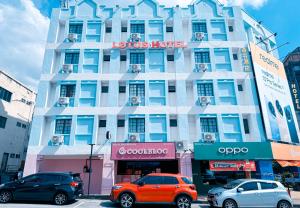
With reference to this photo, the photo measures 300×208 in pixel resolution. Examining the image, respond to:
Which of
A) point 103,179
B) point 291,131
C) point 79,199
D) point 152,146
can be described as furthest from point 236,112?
point 79,199

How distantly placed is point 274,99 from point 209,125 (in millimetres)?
7391

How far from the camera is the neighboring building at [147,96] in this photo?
16.4m

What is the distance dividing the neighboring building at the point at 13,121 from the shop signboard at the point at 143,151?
16.3m

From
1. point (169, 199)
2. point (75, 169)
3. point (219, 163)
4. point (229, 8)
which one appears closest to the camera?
point (169, 199)

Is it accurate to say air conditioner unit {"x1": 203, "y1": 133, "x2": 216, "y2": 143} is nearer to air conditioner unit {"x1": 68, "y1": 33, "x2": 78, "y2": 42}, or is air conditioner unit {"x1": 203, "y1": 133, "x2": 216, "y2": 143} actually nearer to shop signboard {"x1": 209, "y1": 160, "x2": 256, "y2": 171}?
shop signboard {"x1": 209, "y1": 160, "x2": 256, "y2": 171}

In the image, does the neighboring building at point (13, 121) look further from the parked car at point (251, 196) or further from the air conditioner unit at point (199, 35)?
the air conditioner unit at point (199, 35)

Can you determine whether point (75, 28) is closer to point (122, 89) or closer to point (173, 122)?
point (122, 89)

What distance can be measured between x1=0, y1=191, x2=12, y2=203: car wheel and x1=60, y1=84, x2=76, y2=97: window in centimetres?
915

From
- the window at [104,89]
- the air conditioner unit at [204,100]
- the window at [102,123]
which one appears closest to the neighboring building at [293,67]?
the air conditioner unit at [204,100]

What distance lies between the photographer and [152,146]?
15891 millimetres

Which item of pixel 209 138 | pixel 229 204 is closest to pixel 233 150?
pixel 209 138

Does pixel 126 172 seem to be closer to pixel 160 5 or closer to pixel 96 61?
pixel 96 61

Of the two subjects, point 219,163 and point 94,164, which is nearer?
point 219,163

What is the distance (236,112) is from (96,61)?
14115mm
